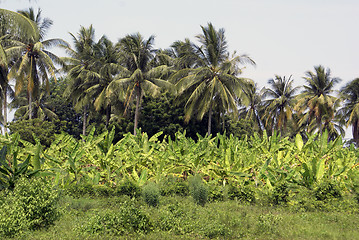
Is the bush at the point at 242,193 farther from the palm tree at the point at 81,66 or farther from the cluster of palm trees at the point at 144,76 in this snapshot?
the palm tree at the point at 81,66

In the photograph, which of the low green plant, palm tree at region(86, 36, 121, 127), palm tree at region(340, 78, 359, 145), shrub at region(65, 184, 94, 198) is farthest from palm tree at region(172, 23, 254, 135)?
the low green plant

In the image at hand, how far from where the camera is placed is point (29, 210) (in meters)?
6.37

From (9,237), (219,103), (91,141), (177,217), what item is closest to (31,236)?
(9,237)

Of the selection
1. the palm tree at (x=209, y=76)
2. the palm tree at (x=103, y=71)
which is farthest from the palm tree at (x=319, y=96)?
the palm tree at (x=103, y=71)

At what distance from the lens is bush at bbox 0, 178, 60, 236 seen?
244 inches

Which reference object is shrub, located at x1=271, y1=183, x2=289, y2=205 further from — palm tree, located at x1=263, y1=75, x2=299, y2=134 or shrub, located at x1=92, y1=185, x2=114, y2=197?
palm tree, located at x1=263, y1=75, x2=299, y2=134

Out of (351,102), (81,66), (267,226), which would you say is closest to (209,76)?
(81,66)

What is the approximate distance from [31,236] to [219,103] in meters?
20.7

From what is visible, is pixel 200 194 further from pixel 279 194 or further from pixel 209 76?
pixel 209 76

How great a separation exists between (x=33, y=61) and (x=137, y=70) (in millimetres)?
6933

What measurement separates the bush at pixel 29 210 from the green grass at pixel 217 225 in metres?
0.17

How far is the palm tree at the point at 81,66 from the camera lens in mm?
30500

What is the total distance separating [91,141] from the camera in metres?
11.5

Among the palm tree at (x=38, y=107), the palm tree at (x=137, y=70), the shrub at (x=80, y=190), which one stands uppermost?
the palm tree at (x=137, y=70)
